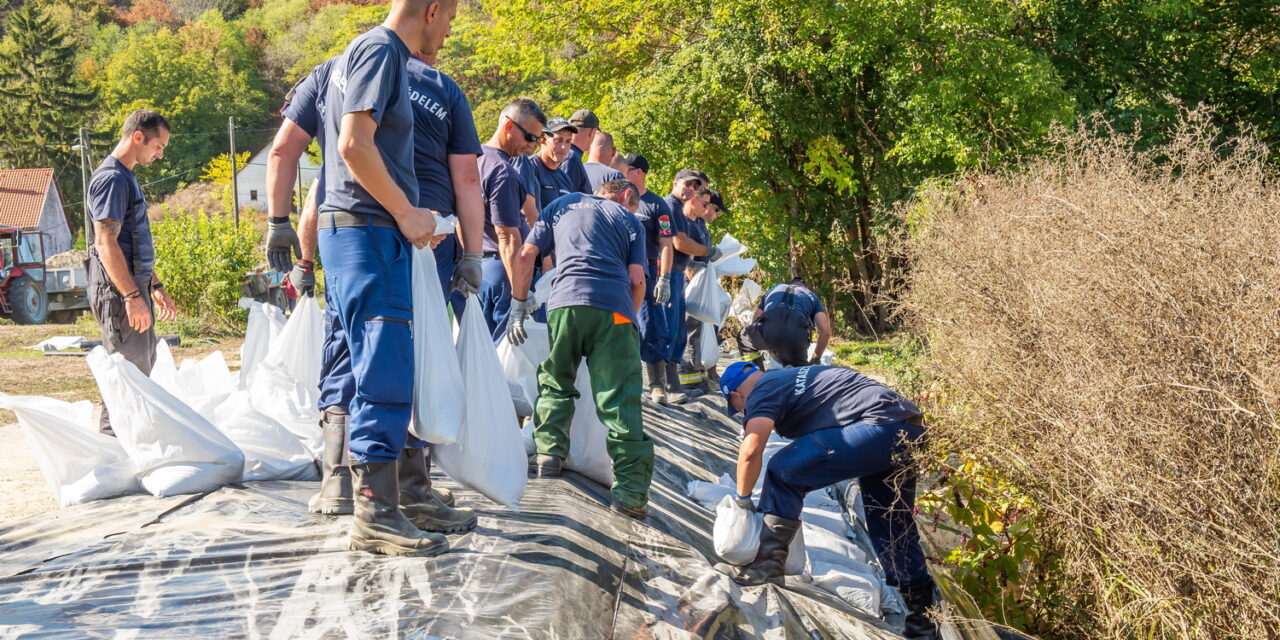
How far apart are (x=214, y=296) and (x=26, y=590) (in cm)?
1472

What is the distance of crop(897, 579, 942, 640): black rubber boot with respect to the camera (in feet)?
14.5

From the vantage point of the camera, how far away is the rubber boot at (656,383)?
23.6 ft

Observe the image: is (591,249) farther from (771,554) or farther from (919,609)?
(919,609)

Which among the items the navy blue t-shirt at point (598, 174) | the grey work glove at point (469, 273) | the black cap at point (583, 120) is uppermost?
the black cap at point (583, 120)

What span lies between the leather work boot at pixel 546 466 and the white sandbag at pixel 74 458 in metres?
1.55

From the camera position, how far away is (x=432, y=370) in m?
3.16

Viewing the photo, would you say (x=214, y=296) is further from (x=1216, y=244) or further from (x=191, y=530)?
(x=1216, y=244)

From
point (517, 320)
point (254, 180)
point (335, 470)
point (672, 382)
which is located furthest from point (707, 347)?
point (254, 180)

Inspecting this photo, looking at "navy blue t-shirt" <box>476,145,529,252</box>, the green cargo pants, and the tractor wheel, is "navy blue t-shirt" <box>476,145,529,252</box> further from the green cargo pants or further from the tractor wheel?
the tractor wheel

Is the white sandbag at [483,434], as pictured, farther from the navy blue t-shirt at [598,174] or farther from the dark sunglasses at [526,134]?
the navy blue t-shirt at [598,174]

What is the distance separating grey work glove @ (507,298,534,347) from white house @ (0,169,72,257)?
48623 millimetres

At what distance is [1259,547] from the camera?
2.93 metres

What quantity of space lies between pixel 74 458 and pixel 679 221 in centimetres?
481

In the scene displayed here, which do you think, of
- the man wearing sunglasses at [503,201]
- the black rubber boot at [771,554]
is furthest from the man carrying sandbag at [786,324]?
the black rubber boot at [771,554]
